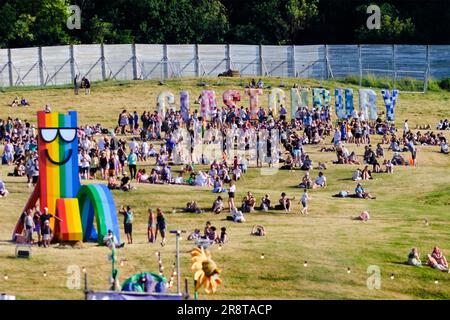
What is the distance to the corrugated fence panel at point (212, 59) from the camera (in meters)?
106

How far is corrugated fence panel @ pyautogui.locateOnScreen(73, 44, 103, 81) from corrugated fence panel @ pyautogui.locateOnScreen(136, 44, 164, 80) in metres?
2.89

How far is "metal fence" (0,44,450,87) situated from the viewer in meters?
99.9

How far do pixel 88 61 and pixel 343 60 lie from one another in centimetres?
1864

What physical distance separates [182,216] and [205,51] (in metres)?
46.1

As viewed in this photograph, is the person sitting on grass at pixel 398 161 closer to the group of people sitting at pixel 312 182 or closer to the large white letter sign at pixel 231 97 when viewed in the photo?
the group of people sitting at pixel 312 182

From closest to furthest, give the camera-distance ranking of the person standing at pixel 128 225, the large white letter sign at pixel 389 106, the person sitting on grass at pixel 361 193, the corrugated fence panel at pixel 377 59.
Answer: the person standing at pixel 128 225 → the person sitting on grass at pixel 361 193 → the large white letter sign at pixel 389 106 → the corrugated fence panel at pixel 377 59

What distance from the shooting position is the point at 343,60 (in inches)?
4242

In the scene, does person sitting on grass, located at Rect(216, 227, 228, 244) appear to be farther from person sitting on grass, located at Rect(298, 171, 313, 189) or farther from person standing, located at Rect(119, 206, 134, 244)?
person sitting on grass, located at Rect(298, 171, 313, 189)

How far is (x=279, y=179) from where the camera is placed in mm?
70812

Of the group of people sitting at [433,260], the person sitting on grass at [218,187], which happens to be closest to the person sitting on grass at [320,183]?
the person sitting on grass at [218,187]

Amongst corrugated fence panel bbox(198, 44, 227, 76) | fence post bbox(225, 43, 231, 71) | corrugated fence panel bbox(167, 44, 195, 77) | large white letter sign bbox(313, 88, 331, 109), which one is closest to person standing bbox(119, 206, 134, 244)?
large white letter sign bbox(313, 88, 331, 109)
